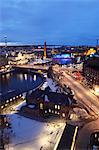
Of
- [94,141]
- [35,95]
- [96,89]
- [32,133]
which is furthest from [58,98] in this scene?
[96,89]

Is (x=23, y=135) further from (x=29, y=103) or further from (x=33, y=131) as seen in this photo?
(x=29, y=103)

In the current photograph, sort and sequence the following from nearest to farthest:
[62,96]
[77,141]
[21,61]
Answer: [77,141] < [62,96] < [21,61]

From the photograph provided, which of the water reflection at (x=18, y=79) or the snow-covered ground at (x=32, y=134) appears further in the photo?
the water reflection at (x=18, y=79)

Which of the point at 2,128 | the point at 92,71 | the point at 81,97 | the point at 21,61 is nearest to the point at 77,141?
the point at 2,128

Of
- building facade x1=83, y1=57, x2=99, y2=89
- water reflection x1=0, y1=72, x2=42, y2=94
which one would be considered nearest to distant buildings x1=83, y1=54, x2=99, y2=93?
building facade x1=83, y1=57, x2=99, y2=89

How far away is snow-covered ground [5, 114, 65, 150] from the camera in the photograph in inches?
441

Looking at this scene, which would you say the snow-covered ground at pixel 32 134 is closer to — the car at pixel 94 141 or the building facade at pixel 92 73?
the car at pixel 94 141

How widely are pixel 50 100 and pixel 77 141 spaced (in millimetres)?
4750

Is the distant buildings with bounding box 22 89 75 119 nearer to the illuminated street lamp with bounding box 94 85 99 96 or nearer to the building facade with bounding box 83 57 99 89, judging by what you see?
the illuminated street lamp with bounding box 94 85 99 96

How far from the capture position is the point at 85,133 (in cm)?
1223

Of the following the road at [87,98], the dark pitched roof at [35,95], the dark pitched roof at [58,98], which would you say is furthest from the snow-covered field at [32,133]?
→ the road at [87,98]

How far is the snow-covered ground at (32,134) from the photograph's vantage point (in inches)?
441

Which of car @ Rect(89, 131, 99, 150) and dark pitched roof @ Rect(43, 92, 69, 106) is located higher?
dark pitched roof @ Rect(43, 92, 69, 106)

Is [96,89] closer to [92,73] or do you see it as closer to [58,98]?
[92,73]
